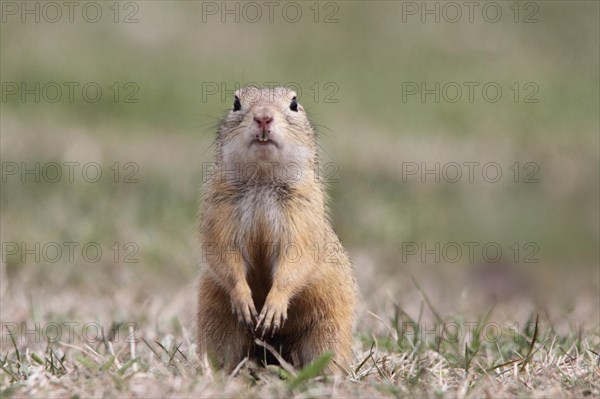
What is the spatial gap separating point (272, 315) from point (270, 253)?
0.35 metres

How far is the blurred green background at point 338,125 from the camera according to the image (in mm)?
8898

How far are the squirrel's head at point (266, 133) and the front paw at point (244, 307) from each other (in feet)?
2.00

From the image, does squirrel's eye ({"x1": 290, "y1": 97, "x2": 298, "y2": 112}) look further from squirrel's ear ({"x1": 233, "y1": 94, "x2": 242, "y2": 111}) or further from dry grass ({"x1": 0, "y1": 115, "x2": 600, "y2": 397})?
dry grass ({"x1": 0, "y1": 115, "x2": 600, "y2": 397})

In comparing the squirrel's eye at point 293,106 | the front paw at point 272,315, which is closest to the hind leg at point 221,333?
the front paw at point 272,315

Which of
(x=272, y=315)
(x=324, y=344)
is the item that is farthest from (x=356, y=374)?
(x=272, y=315)

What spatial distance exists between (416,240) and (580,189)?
11.2ft

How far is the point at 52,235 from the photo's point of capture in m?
8.38

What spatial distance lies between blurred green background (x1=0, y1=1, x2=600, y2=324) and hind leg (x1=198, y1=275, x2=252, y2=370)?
1093mm

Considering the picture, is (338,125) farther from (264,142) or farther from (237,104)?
(264,142)

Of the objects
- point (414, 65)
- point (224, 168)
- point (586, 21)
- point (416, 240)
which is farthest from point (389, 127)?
point (224, 168)

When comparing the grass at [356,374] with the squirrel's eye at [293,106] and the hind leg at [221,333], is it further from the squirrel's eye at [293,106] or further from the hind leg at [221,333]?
A: the squirrel's eye at [293,106]

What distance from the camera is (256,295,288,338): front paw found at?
425cm

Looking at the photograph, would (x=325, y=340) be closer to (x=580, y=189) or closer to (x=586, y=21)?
(x=580, y=189)

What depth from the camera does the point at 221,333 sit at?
14.7 ft
